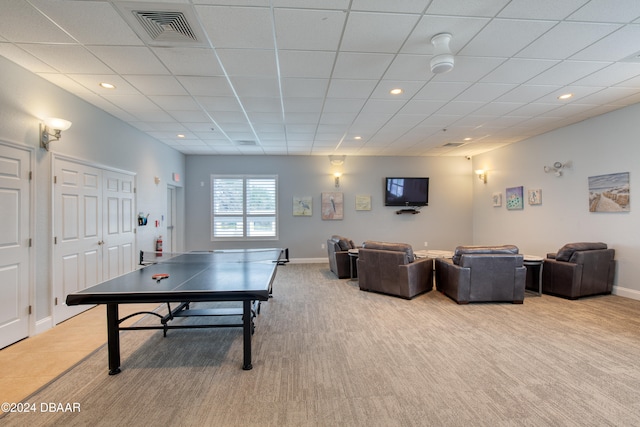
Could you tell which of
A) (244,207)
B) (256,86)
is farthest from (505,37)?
(244,207)

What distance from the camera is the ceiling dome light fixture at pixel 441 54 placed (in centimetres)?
246

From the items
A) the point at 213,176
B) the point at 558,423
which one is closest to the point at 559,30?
the point at 558,423

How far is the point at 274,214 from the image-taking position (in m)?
7.50

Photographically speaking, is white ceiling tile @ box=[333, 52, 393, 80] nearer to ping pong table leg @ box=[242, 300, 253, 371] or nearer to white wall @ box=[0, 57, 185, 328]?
ping pong table leg @ box=[242, 300, 253, 371]

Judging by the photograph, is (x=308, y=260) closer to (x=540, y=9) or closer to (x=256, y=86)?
(x=256, y=86)

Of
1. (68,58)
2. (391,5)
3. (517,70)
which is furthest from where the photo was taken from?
(517,70)

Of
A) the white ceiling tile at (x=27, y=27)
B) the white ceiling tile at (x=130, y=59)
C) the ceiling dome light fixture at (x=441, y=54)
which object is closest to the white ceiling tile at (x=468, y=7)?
the ceiling dome light fixture at (x=441, y=54)

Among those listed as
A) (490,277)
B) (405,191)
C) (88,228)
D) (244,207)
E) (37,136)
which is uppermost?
(37,136)

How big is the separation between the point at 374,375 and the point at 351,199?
5652 mm

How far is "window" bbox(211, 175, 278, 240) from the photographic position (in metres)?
7.42

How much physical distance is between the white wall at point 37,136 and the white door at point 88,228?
0.41 ft

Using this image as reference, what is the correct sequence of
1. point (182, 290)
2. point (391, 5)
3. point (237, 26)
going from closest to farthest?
1. point (391, 5)
2. point (182, 290)
3. point (237, 26)

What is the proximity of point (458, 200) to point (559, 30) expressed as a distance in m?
5.92

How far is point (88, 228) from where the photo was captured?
12.7ft
